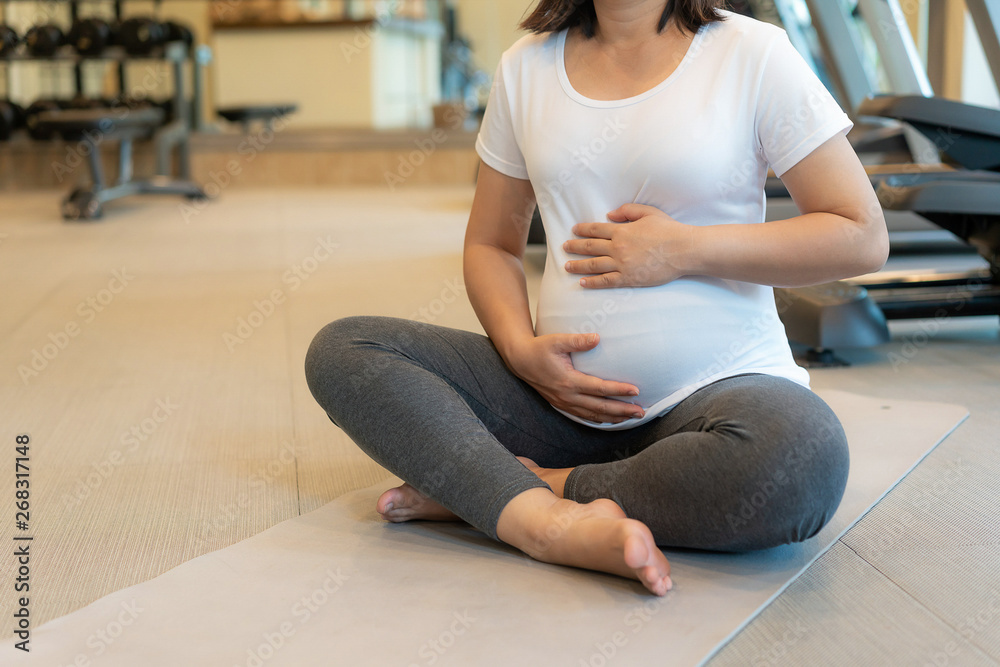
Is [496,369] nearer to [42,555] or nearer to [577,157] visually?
[577,157]

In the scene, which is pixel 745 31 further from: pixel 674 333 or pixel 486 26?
pixel 486 26

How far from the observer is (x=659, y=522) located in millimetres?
815

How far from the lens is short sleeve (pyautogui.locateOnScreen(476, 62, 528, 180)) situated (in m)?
0.97

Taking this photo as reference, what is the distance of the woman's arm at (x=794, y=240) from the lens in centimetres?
81

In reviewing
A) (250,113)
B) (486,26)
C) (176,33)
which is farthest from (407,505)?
(486,26)

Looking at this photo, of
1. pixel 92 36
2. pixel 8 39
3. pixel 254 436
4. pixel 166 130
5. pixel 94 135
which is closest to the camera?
pixel 254 436

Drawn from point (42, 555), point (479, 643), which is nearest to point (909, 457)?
point (479, 643)

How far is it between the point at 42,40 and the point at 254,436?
16.1 ft

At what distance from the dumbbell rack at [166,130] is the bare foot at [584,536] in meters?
3.74

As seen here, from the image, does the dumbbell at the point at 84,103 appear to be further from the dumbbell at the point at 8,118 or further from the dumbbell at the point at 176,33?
the dumbbell at the point at 176,33

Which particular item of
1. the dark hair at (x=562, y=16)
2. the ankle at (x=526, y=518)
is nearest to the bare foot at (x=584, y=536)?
the ankle at (x=526, y=518)

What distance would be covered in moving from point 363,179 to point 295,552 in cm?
507

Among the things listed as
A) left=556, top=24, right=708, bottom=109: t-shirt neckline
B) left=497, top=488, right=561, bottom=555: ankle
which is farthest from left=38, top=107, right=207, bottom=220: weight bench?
left=497, top=488, right=561, bottom=555: ankle

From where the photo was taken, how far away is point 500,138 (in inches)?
38.7
